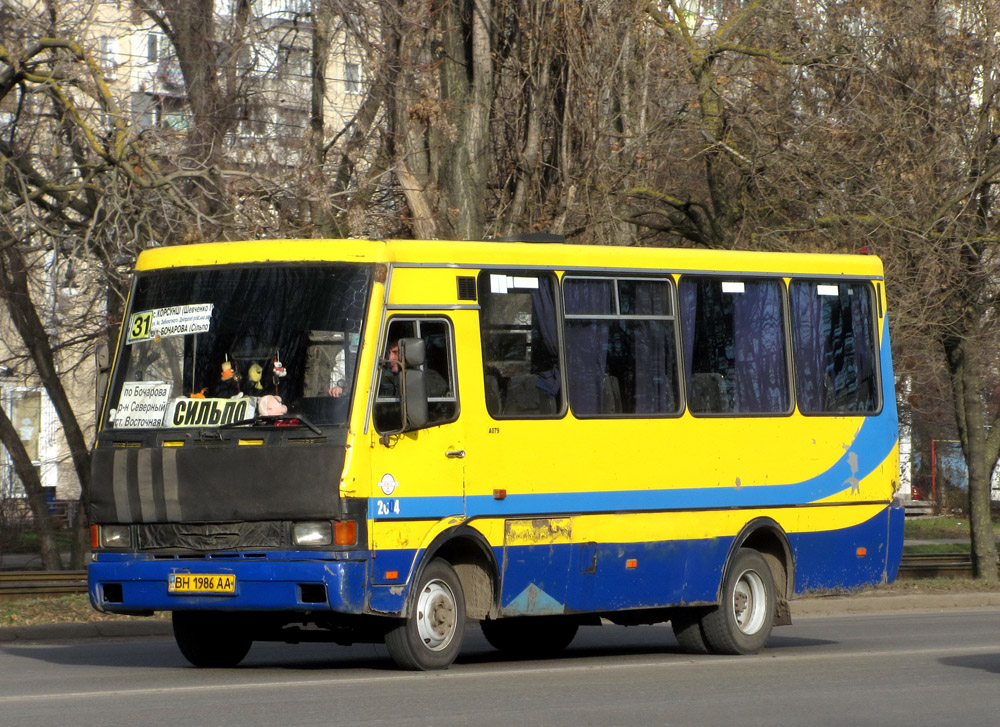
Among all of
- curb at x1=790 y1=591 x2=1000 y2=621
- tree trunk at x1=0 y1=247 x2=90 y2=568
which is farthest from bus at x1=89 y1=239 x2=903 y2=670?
tree trunk at x1=0 y1=247 x2=90 y2=568

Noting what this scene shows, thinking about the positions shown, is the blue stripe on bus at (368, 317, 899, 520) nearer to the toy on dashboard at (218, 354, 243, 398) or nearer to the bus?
the bus

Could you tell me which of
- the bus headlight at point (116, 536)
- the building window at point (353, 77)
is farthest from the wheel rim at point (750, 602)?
the building window at point (353, 77)

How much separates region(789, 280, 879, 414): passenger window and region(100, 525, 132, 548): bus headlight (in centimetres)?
565

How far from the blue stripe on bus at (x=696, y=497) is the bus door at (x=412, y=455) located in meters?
0.01

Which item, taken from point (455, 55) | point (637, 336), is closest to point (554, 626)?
point (637, 336)

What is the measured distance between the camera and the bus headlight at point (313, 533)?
10.6 m

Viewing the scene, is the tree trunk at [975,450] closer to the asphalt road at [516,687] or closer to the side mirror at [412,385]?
the asphalt road at [516,687]

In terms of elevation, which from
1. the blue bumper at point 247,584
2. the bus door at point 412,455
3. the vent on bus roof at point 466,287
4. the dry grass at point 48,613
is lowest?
the dry grass at point 48,613

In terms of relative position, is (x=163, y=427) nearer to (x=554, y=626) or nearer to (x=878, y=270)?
(x=554, y=626)

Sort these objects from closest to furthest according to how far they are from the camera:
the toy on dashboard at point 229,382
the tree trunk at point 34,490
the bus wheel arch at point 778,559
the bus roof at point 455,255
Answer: the toy on dashboard at point 229,382
the bus roof at point 455,255
the bus wheel arch at point 778,559
the tree trunk at point 34,490

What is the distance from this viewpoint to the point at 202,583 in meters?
10.8

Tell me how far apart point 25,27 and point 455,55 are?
4823 millimetres

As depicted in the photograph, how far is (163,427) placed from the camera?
11109 millimetres

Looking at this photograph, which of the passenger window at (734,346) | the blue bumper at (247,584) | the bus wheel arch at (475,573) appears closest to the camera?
the blue bumper at (247,584)
